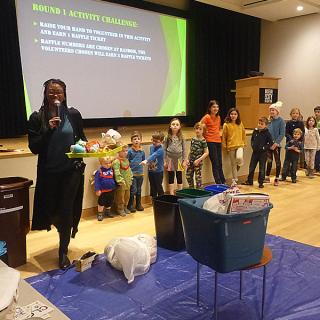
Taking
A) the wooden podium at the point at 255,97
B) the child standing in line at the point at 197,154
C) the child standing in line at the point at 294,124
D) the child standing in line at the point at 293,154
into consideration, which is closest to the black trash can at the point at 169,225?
the child standing in line at the point at 197,154

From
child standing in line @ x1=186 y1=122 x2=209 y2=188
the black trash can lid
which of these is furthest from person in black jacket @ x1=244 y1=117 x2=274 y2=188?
the black trash can lid

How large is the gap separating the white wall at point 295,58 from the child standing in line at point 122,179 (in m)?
4.72

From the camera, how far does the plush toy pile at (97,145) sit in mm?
2494

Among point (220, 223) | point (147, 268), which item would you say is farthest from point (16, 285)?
point (147, 268)

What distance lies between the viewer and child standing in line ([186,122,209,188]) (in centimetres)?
433

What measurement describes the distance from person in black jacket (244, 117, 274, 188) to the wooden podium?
94cm

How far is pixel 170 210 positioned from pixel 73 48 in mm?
3067

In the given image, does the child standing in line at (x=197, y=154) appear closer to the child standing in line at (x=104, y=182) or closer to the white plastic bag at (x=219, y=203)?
the child standing in line at (x=104, y=182)

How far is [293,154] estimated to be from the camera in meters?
5.50

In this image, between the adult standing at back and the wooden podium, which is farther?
the wooden podium

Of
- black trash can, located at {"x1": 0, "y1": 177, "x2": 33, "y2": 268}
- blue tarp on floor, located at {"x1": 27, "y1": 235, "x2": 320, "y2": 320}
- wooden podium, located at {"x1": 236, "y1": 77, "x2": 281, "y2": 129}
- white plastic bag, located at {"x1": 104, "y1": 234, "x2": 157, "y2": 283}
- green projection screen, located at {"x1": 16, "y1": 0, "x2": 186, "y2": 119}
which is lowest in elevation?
blue tarp on floor, located at {"x1": 27, "y1": 235, "x2": 320, "y2": 320}

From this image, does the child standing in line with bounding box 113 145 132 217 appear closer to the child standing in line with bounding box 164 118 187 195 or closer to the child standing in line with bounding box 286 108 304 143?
the child standing in line with bounding box 164 118 187 195

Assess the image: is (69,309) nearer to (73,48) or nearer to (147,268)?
(147,268)

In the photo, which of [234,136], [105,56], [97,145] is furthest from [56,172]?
[105,56]
